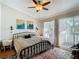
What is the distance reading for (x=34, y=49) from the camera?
3959 millimetres

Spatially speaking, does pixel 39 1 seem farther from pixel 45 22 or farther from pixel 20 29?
pixel 45 22

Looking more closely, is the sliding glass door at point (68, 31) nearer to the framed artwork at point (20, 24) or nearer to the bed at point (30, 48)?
the bed at point (30, 48)

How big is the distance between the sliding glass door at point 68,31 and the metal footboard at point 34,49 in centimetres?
157

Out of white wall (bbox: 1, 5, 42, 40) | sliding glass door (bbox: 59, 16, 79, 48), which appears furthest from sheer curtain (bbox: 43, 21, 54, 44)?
white wall (bbox: 1, 5, 42, 40)

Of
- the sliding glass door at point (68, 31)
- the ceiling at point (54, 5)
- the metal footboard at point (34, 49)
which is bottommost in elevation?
the metal footboard at point (34, 49)

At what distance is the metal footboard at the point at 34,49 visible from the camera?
142 inches

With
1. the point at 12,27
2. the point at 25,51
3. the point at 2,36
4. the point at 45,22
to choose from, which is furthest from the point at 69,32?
the point at 2,36

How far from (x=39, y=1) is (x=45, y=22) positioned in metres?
3.60

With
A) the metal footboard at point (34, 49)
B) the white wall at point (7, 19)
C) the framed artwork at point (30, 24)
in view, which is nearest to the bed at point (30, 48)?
the metal footboard at point (34, 49)

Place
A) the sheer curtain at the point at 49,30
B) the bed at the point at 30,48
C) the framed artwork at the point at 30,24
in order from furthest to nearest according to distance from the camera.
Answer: the framed artwork at the point at 30,24
the sheer curtain at the point at 49,30
the bed at the point at 30,48

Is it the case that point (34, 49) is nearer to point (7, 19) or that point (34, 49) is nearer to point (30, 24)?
point (7, 19)

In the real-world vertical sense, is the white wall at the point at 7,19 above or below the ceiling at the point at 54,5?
below

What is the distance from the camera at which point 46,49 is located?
4.74 meters

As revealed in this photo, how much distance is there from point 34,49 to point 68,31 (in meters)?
2.76
